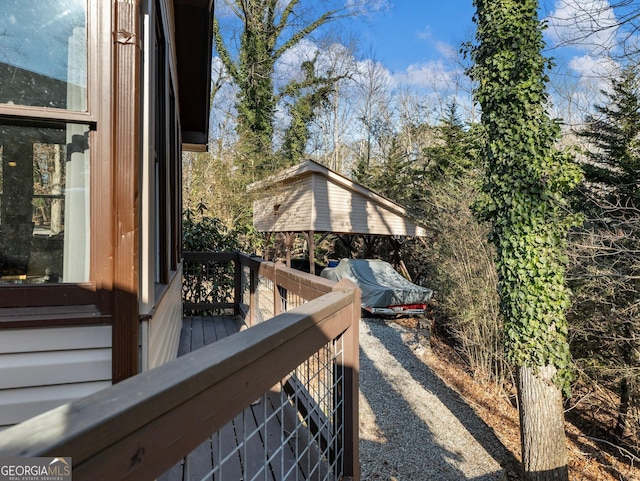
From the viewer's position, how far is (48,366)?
5.30 feet

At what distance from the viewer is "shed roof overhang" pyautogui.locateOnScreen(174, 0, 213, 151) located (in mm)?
4285

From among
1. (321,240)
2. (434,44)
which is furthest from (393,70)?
(321,240)

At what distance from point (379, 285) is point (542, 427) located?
20.7 ft

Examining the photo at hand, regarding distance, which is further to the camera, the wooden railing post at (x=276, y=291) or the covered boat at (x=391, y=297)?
the covered boat at (x=391, y=297)

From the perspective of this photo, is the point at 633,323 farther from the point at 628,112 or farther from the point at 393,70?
the point at 393,70

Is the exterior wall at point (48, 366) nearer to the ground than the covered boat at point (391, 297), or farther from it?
farther from it

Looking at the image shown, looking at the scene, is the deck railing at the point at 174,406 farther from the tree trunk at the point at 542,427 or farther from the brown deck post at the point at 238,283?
the tree trunk at the point at 542,427

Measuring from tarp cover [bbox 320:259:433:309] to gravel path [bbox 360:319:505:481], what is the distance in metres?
2.35

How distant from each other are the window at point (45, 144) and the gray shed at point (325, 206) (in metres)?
11.9

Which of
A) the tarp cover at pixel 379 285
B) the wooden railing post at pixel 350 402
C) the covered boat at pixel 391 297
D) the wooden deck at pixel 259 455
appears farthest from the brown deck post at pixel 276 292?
the covered boat at pixel 391 297

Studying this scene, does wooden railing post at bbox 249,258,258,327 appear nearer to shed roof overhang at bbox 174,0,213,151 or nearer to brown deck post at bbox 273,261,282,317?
brown deck post at bbox 273,261,282,317

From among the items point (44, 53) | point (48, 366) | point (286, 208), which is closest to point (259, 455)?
point (48, 366)

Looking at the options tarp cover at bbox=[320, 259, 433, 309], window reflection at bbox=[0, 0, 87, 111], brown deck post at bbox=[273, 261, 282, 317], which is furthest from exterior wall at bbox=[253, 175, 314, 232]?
window reflection at bbox=[0, 0, 87, 111]

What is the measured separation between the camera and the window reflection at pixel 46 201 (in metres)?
1.64
